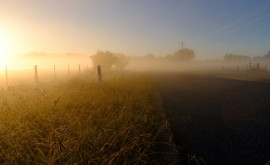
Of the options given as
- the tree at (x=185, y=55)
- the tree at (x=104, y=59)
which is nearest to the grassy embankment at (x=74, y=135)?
the tree at (x=104, y=59)

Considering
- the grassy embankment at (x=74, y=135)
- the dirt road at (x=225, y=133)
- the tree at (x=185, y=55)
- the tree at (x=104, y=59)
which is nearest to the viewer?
the grassy embankment at (x=74, y=135)

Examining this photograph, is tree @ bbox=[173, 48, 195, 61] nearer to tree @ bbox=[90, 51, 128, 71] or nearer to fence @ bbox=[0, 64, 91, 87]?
tree @ bbox=[90, 51, 128, 71]

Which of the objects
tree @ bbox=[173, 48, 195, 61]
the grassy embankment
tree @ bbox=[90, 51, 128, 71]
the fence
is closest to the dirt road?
the grassy embankment

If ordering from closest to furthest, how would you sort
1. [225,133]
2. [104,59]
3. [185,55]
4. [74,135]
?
[74,135]
[225,133]
[104,59]
[185,55]

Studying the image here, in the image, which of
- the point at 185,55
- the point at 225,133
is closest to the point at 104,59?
the point at 225,133

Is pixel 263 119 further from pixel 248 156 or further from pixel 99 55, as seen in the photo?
pixel 99 55

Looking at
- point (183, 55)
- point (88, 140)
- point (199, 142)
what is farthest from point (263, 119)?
point (183, 55)

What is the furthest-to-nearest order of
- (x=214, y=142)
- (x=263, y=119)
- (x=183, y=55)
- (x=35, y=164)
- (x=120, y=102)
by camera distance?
(x=183, y=55) < (x=120, y=102) < (x=263, y=119) < (x=214, y=142) < (x=35, y=164)

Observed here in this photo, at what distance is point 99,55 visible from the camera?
32031 mm

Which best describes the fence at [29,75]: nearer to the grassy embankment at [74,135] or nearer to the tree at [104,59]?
the tree at [104,59]

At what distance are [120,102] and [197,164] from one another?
293 cm

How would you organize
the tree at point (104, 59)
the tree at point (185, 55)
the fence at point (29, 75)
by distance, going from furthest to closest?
the tree at point (185, 55)
the tree at point (104, 59)
the fence at point (29, 75)

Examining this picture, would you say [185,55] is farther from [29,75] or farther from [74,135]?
[74,135]

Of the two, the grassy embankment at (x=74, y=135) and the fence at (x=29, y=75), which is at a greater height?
the fence at (x=29, y=75)
